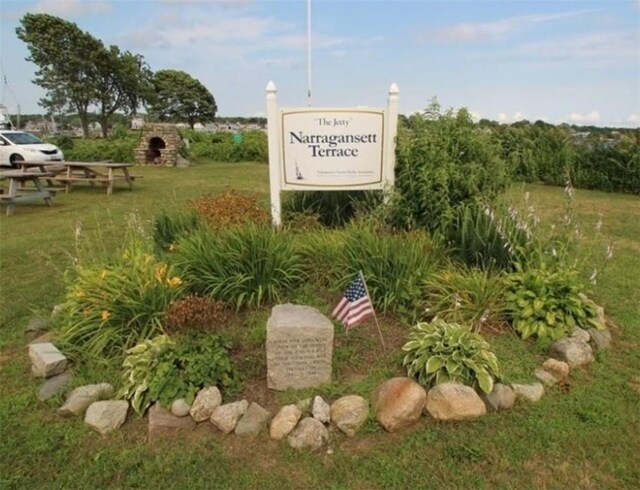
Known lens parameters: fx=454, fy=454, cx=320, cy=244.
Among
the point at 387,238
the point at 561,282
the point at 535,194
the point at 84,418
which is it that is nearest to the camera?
the point at 84,418

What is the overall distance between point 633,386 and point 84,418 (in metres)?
3.55

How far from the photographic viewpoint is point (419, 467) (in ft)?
7.75

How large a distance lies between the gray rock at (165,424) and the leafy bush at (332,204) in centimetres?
311

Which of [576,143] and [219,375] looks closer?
[219,375]

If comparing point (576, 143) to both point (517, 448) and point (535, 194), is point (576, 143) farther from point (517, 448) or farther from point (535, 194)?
point (517, 448)

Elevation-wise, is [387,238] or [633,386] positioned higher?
[387,238]

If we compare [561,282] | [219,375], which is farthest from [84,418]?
[561,282]

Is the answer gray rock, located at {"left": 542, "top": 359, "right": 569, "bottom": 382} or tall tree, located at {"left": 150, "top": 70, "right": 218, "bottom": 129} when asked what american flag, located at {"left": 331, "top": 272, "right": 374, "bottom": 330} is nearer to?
gray rock, located at {"left": 542, "top": 359, "right": 569, "bottom": 382}

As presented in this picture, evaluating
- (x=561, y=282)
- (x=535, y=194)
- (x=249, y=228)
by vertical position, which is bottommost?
(x=535, y=194)

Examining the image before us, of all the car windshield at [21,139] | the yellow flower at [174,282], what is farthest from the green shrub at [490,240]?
the car windshield at [21,139]

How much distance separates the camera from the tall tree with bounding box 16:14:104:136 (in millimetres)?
32375

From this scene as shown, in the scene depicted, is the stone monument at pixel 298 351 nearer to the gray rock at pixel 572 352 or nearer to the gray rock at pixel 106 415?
the gray rock at pixel 106 415

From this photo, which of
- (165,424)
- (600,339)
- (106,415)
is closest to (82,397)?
(106,415)

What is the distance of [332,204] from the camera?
5566 mm
